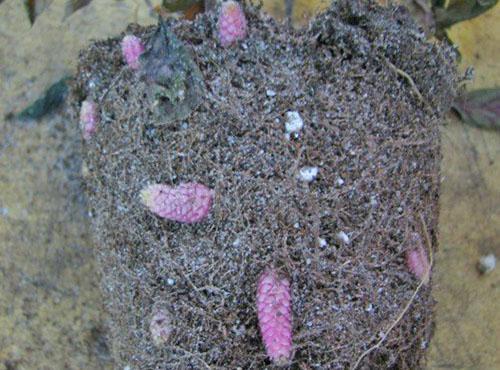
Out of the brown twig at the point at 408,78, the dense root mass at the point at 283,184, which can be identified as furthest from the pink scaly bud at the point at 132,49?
the brown twig at the point at 408,78

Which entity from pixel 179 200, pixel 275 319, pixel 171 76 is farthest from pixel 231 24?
pixel 275 319

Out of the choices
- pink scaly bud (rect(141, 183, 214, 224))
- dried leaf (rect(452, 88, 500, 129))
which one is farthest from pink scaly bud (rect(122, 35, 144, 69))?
dried leaf (rect(452, 88, 500, 129))

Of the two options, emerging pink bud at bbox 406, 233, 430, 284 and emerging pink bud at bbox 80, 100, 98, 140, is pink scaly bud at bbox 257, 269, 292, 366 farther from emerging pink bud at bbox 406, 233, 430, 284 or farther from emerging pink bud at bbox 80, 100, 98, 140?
emerging pink bud at bbox 80, 100, 98, 140

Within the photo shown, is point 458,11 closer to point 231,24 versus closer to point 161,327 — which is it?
point 231,24

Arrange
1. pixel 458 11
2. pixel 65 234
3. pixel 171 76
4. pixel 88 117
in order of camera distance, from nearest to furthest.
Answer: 1. pixel 171 76
2. pixel 88 117
3. pixel 458 11
4. pixel 65 234

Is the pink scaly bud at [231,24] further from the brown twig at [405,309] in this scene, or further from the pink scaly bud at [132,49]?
the brown twig at [405,309]

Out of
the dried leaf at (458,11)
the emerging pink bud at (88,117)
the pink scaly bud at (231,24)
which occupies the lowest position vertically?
the emerging pink bud at (88,117)
